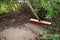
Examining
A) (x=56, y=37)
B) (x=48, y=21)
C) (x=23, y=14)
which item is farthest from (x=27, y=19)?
(x=56, y=37)

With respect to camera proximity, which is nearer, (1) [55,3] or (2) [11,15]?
(1) [55,3]

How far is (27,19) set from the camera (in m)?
5.12

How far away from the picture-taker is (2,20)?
515 centimetres

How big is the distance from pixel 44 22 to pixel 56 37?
200 cm

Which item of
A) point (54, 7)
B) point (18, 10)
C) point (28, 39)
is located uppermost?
point (54, 7)

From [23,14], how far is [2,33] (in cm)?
123

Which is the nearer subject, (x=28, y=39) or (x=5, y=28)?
(x=28, y=39)

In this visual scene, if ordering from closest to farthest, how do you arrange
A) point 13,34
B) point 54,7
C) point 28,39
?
point 54,7 < point 28,39 < point 13,34

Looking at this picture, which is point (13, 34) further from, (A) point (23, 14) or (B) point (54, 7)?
(B) point (54, 7)

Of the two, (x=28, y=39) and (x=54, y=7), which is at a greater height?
(x=54, y=7)

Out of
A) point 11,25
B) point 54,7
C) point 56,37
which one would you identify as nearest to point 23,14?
point 11,25

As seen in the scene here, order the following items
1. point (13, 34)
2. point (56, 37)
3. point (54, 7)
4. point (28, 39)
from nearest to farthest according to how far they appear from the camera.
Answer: point (56, 37) → point (54, 7) → point (28, 39) → point (13, 34)

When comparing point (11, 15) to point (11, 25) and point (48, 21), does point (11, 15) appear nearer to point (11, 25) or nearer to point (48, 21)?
point (11, 25)

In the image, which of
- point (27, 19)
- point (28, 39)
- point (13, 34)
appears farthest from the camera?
point (27, 19)
